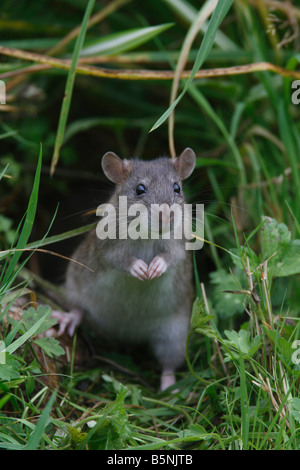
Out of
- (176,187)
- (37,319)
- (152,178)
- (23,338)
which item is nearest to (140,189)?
(152,178)

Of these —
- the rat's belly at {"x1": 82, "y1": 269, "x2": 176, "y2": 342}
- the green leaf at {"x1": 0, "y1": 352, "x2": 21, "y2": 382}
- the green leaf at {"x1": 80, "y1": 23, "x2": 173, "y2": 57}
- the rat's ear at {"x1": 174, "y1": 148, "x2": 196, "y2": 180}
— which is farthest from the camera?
the green leaf at {"x1": 80, "y1": 23, "x2": 173, "y2": 57}

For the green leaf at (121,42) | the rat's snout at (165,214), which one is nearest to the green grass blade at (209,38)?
the rat's snout at (165,214)

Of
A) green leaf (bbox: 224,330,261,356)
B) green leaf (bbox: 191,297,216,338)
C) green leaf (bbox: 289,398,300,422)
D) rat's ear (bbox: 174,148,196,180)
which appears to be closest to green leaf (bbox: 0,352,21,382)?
green leaf (bbox: 191,297,216,338)

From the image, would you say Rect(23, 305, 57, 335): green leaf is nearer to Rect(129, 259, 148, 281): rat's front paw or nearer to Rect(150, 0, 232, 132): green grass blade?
Rect(129, 259, 148, 281): rat's front paw

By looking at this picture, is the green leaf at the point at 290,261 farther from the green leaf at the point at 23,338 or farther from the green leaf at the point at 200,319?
the green leaf at the point at 23,338

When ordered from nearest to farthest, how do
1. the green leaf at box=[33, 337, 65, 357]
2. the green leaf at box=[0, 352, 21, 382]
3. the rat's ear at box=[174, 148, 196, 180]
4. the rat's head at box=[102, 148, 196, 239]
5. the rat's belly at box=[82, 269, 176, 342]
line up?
the green leaf at box=[0, 352, 21, 382], the green leaf at box=[33, 337, 65, 357], the rat's head at box=[102, 148, 196, 239], the rat's ear at box=[174, 148, 196, 180], the rat's belly at box=[82, 269, 176, 342]

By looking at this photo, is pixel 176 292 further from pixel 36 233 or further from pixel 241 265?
pixel 36 233

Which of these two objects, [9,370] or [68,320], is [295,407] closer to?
[9,370]
